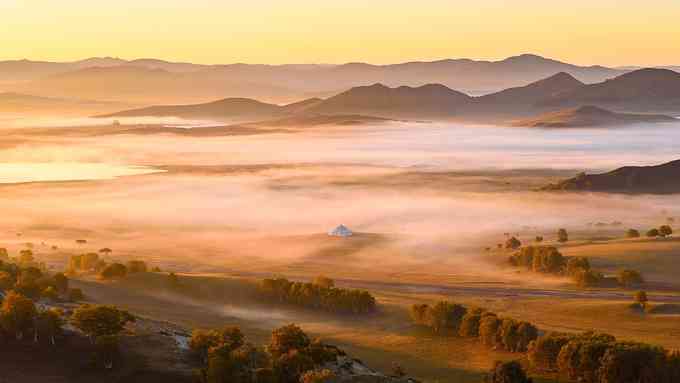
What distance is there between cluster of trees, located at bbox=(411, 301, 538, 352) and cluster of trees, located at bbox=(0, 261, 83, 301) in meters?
25.7

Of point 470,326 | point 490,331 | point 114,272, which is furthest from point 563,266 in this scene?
point 114,272

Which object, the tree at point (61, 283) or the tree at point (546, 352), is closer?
the tree at point (546, 352)

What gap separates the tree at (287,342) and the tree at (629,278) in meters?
46.2

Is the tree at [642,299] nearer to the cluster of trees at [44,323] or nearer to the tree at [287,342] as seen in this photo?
the tree at [287,342]

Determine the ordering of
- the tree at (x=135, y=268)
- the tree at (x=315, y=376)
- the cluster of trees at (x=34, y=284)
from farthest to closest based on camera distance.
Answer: the tree at (x=135, y=268), the cluster of trees at (x=34, y=284), the tree at (x=315, y=376)

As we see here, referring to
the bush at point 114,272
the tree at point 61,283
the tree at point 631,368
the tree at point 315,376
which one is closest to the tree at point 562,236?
the bush at point 114,272

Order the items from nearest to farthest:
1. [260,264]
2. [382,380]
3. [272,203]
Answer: [382,380]
[260,264]
[272,203]

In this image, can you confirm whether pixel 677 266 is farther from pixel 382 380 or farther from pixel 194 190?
pixel 194 190

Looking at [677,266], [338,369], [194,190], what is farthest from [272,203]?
[338,369]

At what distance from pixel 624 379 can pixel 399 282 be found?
42425 mm

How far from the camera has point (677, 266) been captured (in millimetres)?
91750

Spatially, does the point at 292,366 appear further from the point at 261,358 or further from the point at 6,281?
the point at 6,281

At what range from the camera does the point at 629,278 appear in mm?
84688

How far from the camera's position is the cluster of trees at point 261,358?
40719 mm
